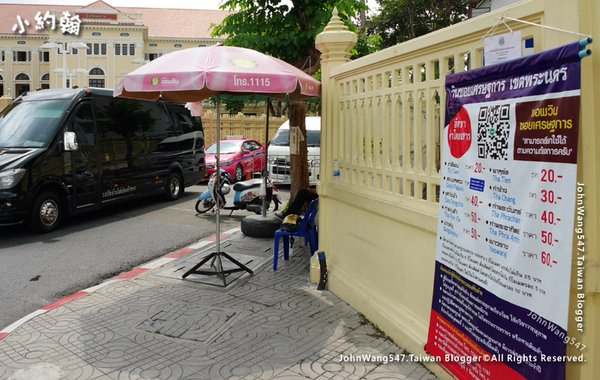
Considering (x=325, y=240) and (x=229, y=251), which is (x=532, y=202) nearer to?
(x=325, y=240)

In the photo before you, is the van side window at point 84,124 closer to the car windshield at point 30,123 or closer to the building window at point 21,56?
the car windshield at point 30,123

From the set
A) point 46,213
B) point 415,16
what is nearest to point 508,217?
point 46,213

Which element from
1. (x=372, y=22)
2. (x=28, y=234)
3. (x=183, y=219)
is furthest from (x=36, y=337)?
(x=372, y=22)

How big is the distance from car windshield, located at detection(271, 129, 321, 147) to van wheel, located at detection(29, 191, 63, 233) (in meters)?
7.20

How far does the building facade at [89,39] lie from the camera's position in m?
64.4

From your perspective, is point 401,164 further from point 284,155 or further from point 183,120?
point 284,155

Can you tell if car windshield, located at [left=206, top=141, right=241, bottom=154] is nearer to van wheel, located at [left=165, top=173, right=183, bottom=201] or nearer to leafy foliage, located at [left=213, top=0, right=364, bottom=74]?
van wheel, located at [left=165, top=173, right=183, bottom=201]

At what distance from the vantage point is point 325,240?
5.62 m

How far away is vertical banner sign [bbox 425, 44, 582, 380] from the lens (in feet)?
7.75

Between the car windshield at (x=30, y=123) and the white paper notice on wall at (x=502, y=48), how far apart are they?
24.3 ft

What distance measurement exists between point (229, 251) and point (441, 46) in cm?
446

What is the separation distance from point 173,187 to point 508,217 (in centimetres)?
1030

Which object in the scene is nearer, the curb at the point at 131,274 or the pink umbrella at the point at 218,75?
the curb at the point at 131,274

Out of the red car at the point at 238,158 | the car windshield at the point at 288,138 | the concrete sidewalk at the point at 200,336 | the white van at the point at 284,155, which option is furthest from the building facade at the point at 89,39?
the concrete sidewalk at the point at 200,336
